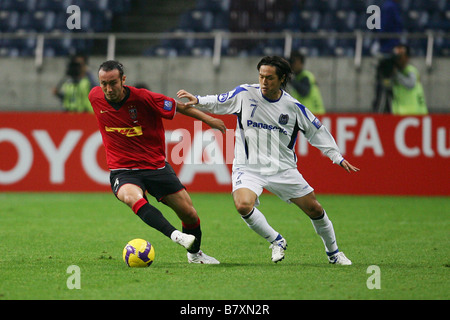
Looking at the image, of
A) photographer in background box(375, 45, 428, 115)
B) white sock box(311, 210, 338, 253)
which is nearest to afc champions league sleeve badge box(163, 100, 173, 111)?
white sock box(311, 210, 338, 253)

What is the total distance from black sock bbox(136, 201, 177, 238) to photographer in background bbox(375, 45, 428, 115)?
8.33m

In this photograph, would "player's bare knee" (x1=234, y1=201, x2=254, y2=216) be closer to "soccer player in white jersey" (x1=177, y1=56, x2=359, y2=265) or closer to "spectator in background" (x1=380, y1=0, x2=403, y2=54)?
"soccer player in white jersey" (x1=177, y1=56, x2=359, y2=265)

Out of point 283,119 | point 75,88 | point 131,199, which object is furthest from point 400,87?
point 131,199

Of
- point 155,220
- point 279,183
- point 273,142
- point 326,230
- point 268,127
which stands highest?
point 268,127

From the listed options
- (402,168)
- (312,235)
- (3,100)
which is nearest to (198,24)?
(3,100)

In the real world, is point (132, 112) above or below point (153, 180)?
above

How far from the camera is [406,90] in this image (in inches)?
568

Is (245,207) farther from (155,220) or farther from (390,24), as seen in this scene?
(390,24)

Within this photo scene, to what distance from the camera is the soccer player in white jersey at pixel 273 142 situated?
23.8 ft

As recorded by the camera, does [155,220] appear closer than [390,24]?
Yes

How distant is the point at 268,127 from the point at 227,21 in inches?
450
